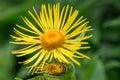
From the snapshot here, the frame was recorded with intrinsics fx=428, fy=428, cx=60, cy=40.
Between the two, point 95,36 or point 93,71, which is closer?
point 93,71

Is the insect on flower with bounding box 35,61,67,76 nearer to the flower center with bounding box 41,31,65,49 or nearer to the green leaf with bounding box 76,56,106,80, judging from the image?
the flower center with bounding box 41,31,65,49

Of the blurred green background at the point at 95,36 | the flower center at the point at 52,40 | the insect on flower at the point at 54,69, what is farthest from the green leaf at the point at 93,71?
the insect on flower at the point at 54,69

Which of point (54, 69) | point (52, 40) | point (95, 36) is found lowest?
point (54, 69)

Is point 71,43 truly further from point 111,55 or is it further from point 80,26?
point 111,55

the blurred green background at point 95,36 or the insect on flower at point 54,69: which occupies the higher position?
the blurred green background at point 95,36

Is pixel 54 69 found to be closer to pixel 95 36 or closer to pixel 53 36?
pixel 53 36

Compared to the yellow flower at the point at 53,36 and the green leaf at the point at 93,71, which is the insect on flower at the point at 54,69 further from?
the green leaf at the point at 93,71

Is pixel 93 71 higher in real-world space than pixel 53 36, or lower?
lower

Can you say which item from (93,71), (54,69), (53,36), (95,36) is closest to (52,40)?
(53,36)
